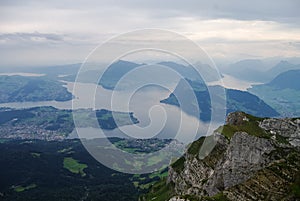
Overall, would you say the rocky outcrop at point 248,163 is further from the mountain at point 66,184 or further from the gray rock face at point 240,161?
the mountain at point 66,184

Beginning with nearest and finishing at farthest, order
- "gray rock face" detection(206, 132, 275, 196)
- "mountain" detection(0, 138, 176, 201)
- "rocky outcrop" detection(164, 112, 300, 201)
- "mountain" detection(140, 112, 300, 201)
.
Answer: "mountain" detection(140, 112, 300, 201) → "rocky outcrop" detection(164, 112, 300, 201) → "gray rock face" detection(206, 132, 275, 196) → "mountain" detection(0, 138, 176, 201)

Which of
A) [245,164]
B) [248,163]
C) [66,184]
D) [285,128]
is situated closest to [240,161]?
[245,164]

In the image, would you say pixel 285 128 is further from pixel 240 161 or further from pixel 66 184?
pixel 66 184

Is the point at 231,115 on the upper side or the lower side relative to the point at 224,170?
upper

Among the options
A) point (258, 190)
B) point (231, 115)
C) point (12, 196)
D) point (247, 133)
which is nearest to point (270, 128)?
point (247, 133)

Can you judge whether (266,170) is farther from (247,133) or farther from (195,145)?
(195,145)

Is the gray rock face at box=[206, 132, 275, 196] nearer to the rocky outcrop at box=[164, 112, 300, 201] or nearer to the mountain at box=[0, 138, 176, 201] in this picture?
the rocky outcrop at box=[164, 112, 300, 201]

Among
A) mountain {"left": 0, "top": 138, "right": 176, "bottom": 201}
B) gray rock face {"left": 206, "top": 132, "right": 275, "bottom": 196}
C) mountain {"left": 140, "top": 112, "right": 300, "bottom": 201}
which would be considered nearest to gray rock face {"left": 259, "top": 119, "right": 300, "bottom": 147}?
mountain {"left": 140, "top": 112, "right": 300, "bottom": 201}
